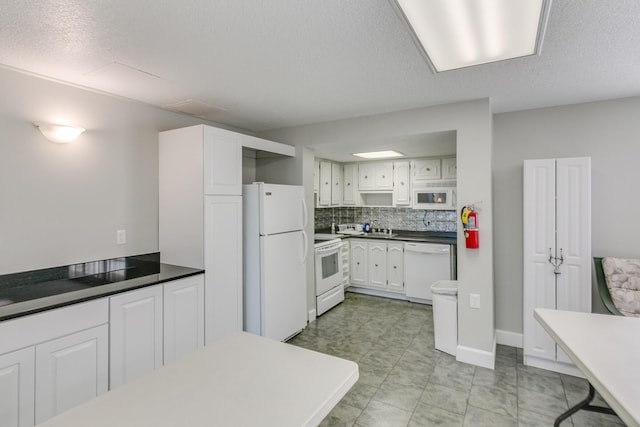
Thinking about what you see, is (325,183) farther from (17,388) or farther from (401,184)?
(17,388)

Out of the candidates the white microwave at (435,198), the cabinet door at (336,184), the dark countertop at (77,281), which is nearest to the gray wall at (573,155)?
the white microwave at (435,198)

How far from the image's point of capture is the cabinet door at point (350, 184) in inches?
230

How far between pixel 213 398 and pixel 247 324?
250 centimetres

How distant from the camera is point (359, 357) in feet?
10.3

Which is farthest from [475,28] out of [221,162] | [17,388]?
[17,388]

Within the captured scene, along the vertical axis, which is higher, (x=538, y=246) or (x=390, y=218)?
(x=390, y=218)

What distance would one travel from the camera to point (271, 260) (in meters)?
3.35

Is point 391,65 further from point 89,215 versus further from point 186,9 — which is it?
point 89,215

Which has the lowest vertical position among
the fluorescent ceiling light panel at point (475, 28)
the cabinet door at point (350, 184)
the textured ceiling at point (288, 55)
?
the cabinet door at point (350, 184)

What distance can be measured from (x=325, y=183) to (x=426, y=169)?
64.9 inches

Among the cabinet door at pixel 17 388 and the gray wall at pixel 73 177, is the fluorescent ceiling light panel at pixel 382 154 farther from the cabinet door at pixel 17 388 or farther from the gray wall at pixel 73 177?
the cabinet door at pixel 17 388

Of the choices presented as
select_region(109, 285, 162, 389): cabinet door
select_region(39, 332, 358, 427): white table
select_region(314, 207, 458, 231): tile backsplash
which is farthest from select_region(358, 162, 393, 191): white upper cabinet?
select_region(39, 332, 358, 427): white table

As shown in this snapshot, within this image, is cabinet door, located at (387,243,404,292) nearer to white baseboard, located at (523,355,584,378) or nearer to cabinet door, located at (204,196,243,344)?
white baseboard, located at (523,355,584,378)

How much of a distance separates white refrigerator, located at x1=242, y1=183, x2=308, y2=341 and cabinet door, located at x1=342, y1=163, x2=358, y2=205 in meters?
2.35
